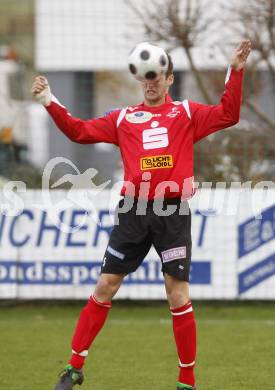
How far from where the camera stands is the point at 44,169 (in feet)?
38.2

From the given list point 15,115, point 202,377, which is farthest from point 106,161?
point 202,377

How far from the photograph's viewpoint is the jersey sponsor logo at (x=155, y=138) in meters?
6.02

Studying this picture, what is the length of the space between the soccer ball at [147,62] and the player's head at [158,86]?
68mm

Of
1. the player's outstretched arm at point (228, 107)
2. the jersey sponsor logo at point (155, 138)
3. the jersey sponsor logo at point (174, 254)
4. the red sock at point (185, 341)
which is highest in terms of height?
the player's outstretched arm at point (228, 107)

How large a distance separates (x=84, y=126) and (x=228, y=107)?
2.94 ft

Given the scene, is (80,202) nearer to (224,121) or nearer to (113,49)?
(224,121)

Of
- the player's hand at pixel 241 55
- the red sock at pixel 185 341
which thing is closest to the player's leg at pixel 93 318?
the red sock at pixel 185 341

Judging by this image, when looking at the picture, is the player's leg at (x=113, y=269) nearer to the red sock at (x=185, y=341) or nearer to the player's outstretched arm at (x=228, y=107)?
the red sock at (x=185, y=341)

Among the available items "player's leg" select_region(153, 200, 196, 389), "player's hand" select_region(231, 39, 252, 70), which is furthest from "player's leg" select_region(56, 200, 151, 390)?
Answer: "player's hand" select_region(231, 39, 252, 70)

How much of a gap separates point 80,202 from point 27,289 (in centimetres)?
106

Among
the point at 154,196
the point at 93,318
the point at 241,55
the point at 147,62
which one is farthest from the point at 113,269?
the point at 241,55

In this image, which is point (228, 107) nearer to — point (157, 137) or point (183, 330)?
point (157, 137)

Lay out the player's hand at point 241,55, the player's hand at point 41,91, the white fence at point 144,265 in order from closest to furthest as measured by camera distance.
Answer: the player's hand at point 241,55 < the player's hand at point 41,91 < the white fence at point 144,265

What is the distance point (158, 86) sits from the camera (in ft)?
19.7
